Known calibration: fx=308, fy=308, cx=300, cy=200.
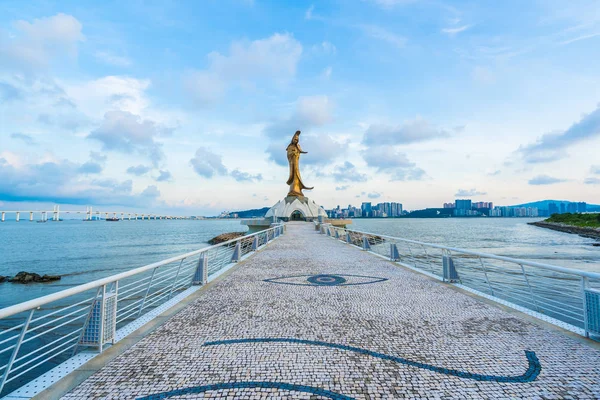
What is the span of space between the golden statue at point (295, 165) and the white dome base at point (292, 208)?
110 centimetres

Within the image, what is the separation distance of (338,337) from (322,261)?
6.61 m

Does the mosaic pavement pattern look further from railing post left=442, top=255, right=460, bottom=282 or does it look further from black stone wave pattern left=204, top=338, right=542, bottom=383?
railing post left=442, top=255, right=460, bottom=282

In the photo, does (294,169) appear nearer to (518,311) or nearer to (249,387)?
(518,311)

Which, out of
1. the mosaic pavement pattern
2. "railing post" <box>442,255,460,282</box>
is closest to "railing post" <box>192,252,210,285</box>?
the mosaic pavement pattern

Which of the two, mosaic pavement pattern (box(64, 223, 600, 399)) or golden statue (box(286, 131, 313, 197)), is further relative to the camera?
golden statue (box(286, 131, 313, 197))

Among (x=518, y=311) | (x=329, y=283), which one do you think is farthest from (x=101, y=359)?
(x=518, y=311)

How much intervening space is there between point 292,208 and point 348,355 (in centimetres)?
4489

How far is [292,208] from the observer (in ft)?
159

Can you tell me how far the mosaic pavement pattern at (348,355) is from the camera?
2895 millimetres

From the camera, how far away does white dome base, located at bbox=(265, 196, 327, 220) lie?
157 ft

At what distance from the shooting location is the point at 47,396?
280 cm

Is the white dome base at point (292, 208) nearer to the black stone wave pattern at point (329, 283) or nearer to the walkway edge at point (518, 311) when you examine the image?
the black stone wave pattern at point (329, 283)

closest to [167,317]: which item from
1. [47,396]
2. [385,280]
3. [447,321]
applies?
[47,396]

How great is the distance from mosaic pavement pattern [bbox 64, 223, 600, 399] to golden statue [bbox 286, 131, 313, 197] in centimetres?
4394
